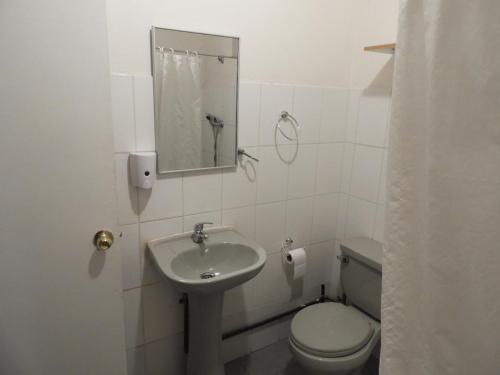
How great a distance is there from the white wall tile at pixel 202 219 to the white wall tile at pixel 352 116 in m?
0.96

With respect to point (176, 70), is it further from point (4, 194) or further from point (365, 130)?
point (365, 130)

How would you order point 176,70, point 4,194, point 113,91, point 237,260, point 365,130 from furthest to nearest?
1. point 365,130
2. point 237,260
3. point 176,70
4. point 113,91
5. point 4,194

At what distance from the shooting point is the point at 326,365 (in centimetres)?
157

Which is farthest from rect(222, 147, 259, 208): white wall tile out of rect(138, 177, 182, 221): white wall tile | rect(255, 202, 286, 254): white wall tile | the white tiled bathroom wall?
rect(138, 177, 182, 221): white wall tile

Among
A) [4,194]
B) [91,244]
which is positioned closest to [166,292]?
[91,244]

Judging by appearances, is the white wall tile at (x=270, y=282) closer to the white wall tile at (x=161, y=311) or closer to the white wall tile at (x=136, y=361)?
the white wall tile at (x=161, y=311)

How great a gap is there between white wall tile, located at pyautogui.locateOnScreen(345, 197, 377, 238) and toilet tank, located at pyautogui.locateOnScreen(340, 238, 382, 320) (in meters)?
0.07

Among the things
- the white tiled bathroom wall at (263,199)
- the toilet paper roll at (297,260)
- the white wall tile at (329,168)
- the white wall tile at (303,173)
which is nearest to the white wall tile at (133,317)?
the white tiled bathroom wall at (263,199)

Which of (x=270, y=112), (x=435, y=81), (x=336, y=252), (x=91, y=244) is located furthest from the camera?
(x=336, y=252)

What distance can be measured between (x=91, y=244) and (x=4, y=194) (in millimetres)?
303

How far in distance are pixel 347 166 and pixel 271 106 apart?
0.68 metres

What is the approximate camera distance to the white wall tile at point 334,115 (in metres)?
2.01

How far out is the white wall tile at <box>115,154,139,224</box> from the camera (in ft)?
4.77

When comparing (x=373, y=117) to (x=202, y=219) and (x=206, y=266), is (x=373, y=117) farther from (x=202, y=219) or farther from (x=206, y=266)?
(x=206, y=266)
